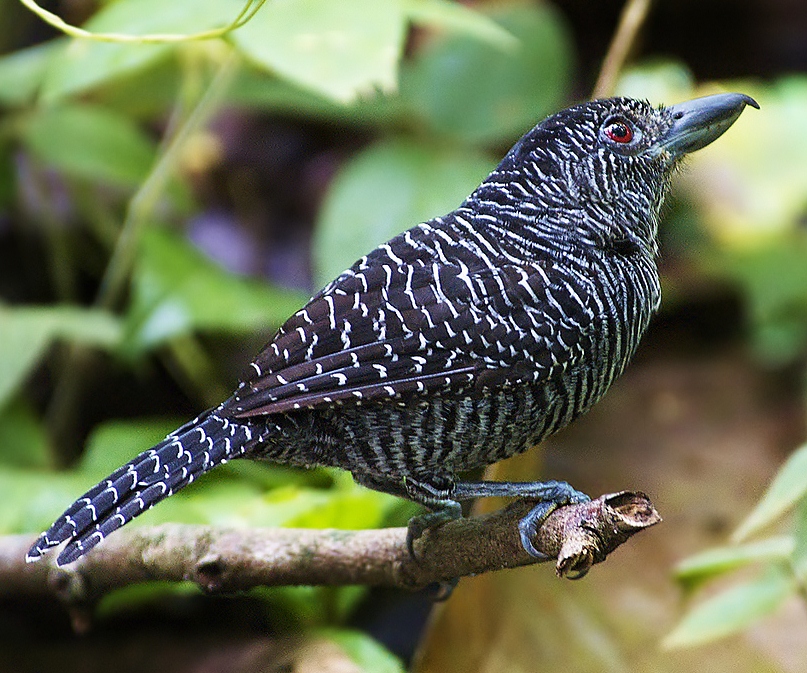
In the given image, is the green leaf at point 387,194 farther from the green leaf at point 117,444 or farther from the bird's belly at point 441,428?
the bird's belly at point 441,428

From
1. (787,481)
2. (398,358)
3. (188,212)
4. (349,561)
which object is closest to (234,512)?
(349,561)

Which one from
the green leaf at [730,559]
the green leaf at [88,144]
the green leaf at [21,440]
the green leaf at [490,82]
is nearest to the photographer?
the green leaf at [730,559]

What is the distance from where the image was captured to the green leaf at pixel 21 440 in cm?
404

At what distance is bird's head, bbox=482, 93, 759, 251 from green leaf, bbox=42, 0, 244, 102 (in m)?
1.13

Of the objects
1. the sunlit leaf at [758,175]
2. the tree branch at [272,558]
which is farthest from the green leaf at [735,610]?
the sunlit leaf at [758,175]

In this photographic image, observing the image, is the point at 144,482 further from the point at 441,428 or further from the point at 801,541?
the point at 801,541

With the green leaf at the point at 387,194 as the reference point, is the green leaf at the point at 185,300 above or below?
below

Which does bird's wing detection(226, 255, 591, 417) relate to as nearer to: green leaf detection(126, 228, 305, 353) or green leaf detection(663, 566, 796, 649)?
green leaf detection(663, 566, 796, 649)

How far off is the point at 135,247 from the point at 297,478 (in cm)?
140

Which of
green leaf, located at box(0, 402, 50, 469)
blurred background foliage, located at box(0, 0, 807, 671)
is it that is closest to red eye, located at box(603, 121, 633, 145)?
blurred background foliage, located at box(0, 0, 807, 671)

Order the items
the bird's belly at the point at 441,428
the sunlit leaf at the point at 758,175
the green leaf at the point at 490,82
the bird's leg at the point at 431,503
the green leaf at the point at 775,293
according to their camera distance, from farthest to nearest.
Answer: the sunlit leaf at the point at 758,175
the green leaf at the point at 775,293
the green leaf at the point at 490,82
the bird's leg at the point at 431,503
the bird's belly at the point at 441,428

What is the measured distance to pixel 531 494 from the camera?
2.31 meters

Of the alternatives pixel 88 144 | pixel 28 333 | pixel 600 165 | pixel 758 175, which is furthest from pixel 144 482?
pixel 758 175

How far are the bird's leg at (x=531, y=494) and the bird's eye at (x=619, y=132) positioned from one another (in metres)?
0.81
